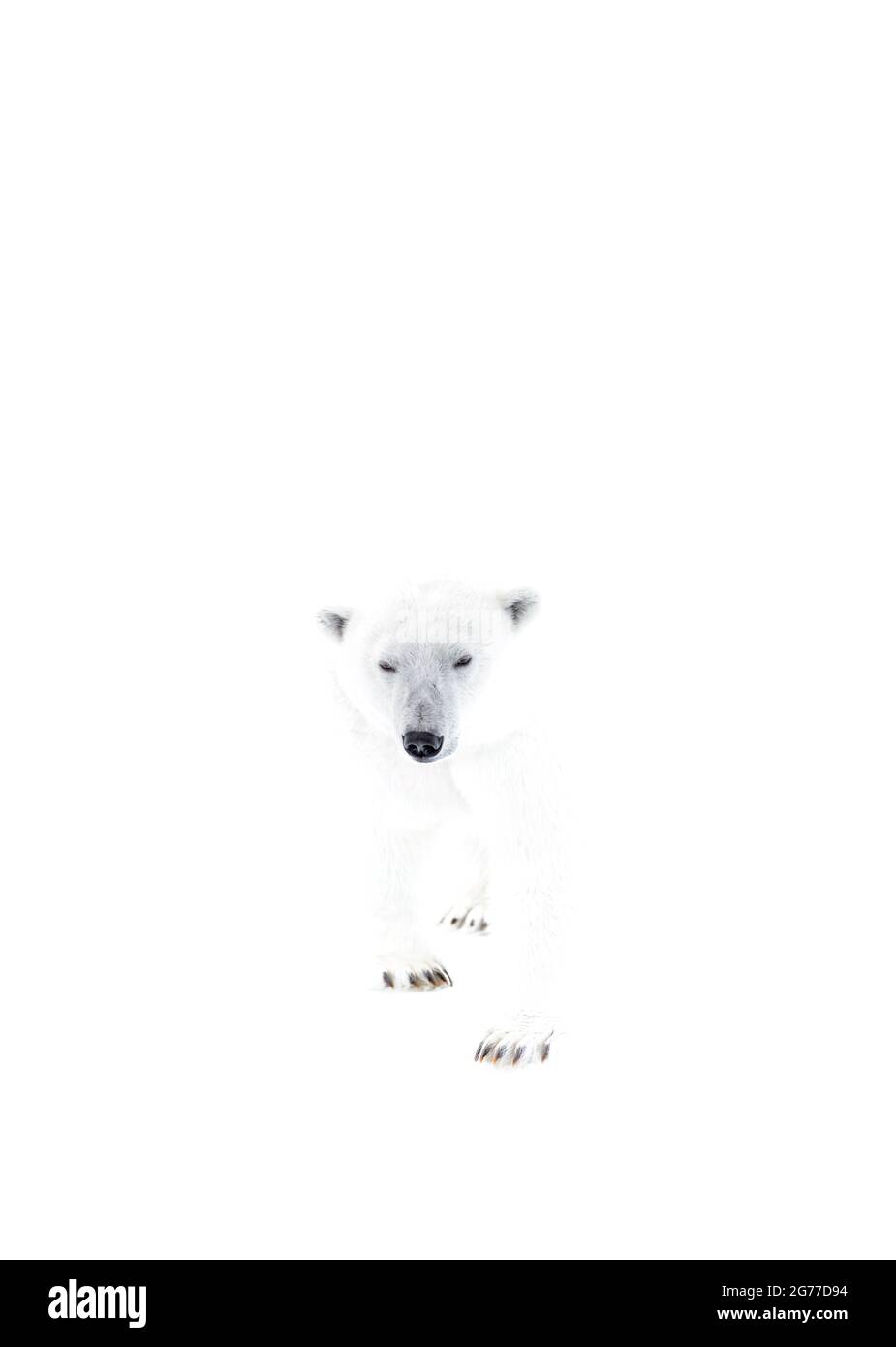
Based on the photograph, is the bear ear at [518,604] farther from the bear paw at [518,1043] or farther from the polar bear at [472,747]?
the bear paw at [518,1043]

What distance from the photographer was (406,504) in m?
4.00

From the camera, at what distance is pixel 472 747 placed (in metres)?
3.73

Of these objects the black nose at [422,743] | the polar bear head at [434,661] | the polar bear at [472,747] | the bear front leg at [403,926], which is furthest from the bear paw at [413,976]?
the black nose at [422,743]

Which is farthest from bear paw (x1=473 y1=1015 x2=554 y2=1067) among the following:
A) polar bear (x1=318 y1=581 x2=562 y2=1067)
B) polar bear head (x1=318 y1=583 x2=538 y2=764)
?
polar bear head (x1=318 y1=583 x2=538 y2=764)

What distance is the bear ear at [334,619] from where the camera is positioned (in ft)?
12.5

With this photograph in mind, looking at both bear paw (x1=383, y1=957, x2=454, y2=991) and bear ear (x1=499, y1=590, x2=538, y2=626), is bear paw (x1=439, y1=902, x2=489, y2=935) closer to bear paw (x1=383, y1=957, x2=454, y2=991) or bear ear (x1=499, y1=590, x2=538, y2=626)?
bear paw (x1=383, y1=957, x2=454, y2=991)

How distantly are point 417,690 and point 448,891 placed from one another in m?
1.49

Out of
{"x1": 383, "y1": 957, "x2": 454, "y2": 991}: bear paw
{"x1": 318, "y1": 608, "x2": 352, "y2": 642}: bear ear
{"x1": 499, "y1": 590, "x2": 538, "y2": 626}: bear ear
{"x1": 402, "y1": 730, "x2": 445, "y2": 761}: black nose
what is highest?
{"x1": 318, "y1": 608, "x2": 352, "y2": 642}: bear ear

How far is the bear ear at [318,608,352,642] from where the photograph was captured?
380 centimetres

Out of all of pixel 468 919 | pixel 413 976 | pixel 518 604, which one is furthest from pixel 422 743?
pixel 468 919

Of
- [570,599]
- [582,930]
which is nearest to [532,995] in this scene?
[582,930]

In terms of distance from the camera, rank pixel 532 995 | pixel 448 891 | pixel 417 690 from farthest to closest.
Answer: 1. pixel 448 891
2. pixel 532 995
3. pixel 417 690

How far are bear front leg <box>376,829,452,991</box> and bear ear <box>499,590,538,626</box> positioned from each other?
0.75 m
